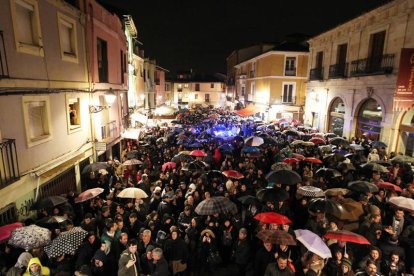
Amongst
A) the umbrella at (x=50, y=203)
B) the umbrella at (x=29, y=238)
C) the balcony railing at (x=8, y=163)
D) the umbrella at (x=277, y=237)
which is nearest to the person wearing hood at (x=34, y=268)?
the umbrella at (x=29, y=238)

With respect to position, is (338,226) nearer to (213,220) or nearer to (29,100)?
(213,220)

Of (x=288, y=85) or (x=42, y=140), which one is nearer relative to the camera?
(x=42, y=140)

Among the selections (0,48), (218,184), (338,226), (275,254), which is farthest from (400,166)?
(0,48)

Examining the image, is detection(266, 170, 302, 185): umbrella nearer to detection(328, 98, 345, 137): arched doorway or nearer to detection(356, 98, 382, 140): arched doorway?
detection(356, 98, 382, 140): arched doorway

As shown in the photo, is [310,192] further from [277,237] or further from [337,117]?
[337,117]

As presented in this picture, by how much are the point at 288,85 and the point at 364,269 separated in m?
32.4

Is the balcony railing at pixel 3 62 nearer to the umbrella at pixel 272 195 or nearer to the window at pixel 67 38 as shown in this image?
the window at pixel 67 38

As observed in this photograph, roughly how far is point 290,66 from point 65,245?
34379 millimetres

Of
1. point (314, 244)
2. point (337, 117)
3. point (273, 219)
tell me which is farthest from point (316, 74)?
point (314, 244)

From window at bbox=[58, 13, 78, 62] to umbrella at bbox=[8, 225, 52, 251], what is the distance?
721 centimetres

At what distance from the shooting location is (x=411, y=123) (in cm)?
1599

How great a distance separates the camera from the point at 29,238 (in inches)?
229

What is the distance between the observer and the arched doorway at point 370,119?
18.6 m

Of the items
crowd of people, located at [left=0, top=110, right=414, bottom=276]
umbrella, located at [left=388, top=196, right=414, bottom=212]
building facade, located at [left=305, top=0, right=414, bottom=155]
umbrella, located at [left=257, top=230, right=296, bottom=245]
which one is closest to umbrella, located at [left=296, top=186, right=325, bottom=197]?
crowd of people, located at [left=0, top=110, right=414, bottom=276]
